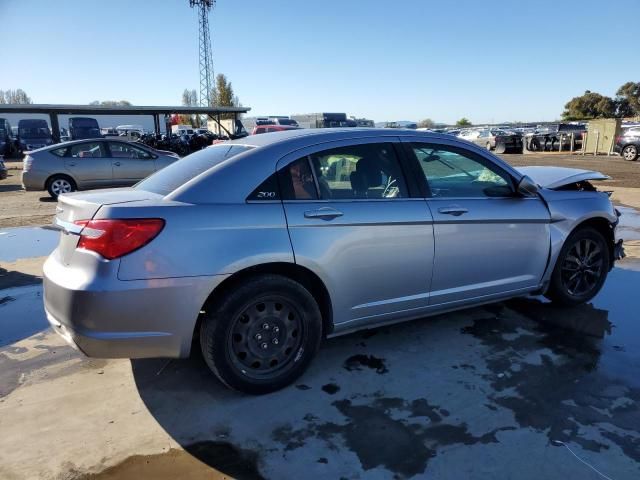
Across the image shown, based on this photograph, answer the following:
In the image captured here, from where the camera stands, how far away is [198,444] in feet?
8.93

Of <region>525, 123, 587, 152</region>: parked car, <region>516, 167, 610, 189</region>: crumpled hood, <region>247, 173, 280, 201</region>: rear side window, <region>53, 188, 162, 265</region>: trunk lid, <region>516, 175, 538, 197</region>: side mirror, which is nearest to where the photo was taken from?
<region>53, 188, 162, 265</region>: trunk lid

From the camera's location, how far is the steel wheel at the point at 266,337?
308 cm

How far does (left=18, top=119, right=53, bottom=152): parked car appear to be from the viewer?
32.1 meters

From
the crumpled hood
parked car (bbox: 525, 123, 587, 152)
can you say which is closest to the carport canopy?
parked car (bbox: 525, 123, 587, 152)

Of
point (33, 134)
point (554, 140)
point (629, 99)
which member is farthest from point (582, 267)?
point (629, 99)

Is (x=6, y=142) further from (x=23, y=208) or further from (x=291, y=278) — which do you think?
(x=291, y=278)

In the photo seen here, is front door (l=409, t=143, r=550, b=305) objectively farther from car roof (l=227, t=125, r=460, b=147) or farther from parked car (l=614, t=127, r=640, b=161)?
parked car (l=614, t=127, r=640, b=161)

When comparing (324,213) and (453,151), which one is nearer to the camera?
(324,213)

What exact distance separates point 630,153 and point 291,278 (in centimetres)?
2361

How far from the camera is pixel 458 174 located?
3895mm

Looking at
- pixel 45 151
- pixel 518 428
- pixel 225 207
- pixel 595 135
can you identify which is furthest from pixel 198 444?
pixel 595 135

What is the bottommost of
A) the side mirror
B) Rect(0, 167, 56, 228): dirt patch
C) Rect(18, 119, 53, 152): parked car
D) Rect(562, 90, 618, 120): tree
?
Rect(0, 167, 56, 228): dirt patch

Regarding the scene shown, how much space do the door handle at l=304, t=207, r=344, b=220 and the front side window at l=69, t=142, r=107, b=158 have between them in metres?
11.1

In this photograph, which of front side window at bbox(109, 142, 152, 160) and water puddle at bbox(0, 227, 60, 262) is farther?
front side window at bbox(109, 142, 152, 160)
